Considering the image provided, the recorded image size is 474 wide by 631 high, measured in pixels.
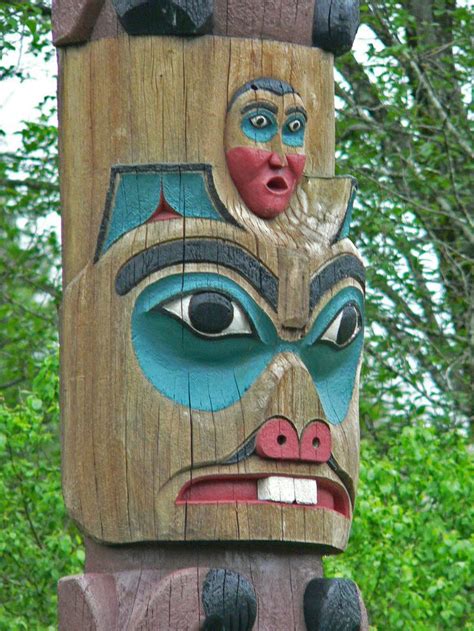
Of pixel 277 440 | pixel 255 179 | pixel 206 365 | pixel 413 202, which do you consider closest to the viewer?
pixel 277 440

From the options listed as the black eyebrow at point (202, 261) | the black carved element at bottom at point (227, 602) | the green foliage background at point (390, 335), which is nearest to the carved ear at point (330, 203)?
the black eyebrow at point (202, 261)

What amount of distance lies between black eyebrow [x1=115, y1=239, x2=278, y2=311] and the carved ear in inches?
14.0

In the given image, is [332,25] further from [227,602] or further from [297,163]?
[227,602]

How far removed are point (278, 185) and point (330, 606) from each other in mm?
1524

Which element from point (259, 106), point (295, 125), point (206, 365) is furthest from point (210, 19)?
point (206, 365)

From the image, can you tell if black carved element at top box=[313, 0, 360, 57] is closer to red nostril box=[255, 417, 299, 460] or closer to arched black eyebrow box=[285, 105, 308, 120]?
arched black eyebrow box=[285, 105, 308, 120]

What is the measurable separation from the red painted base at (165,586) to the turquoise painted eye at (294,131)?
4.92ft

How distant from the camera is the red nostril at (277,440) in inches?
203

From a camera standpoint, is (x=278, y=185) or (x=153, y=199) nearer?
(x=153, y=199)

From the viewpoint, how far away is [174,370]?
5.25 metres

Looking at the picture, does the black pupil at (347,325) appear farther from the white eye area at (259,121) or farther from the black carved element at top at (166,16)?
the black carved element at top at (166,16)

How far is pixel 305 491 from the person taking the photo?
5258 mm

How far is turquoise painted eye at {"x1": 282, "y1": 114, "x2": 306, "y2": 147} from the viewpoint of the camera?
5.53 meters

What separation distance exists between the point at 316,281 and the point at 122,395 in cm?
81
